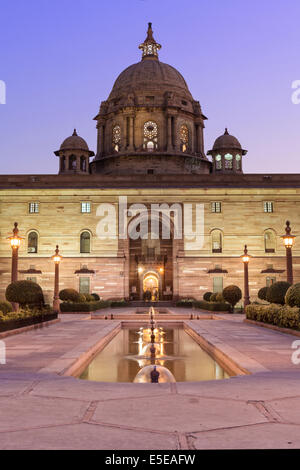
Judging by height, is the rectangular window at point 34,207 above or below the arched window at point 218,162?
below

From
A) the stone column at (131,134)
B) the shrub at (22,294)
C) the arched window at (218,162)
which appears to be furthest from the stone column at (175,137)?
the shrub at (22,294)

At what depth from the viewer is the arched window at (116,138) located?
59.0m

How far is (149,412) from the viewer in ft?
19.4

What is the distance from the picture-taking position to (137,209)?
4712 centimetres

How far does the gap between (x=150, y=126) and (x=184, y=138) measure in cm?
469

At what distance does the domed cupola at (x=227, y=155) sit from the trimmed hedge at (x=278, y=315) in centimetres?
3541

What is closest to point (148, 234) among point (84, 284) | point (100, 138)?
point (84, 284)

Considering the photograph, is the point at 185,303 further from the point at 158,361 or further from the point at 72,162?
the point at 158,361

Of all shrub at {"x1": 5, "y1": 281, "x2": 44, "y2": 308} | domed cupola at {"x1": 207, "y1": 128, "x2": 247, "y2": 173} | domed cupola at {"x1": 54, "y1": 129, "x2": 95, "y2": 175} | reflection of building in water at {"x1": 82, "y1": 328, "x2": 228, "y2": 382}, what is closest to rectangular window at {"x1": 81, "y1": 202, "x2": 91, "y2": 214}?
domed cupola at {"x1": 54, "y1": 129, "x2": 95, "y2": 175}

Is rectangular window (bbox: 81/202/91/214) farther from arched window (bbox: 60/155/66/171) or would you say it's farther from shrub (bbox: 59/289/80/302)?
shrub (bbox: 59/289/80/302)

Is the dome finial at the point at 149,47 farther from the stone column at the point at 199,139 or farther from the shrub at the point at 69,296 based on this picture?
the shrub at the point at 69,296

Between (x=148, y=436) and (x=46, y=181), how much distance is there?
151ft
